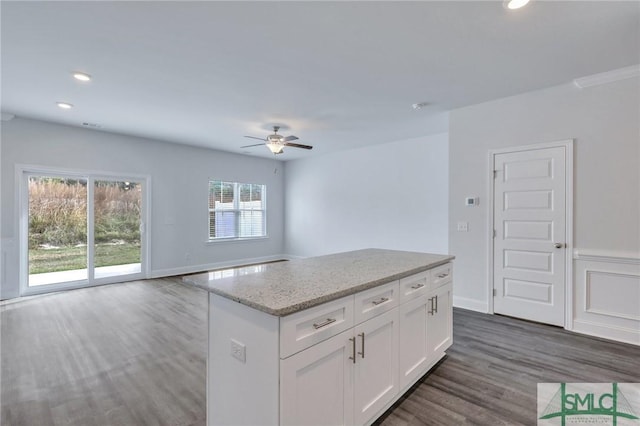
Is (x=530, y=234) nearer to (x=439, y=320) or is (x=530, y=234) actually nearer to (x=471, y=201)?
(x=471, y=201)

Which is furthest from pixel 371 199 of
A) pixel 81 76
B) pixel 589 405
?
pixel 81 76

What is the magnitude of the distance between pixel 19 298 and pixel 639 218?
25.8 ft

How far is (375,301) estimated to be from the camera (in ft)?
5.97

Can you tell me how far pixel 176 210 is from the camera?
6355 millimetres

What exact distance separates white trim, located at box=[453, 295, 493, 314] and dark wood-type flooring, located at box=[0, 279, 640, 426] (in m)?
0.11

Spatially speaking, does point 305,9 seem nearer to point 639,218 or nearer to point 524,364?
point 524,364

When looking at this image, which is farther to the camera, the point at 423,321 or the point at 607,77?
the point at 607,77

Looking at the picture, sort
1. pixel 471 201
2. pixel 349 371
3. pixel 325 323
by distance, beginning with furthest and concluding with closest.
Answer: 1. pixel 471 201
2. pixel 349 371
3. pixel 325 323

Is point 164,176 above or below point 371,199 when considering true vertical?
above

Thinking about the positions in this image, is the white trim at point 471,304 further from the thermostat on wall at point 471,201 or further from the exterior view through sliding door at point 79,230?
the exterior view through sliding door at point 79,230

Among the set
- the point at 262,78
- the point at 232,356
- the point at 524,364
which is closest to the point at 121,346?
the point at 232,356

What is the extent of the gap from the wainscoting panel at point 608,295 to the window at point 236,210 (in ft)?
A: 21.1

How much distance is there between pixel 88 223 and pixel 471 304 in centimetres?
621

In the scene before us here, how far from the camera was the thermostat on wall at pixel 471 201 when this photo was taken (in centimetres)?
396
